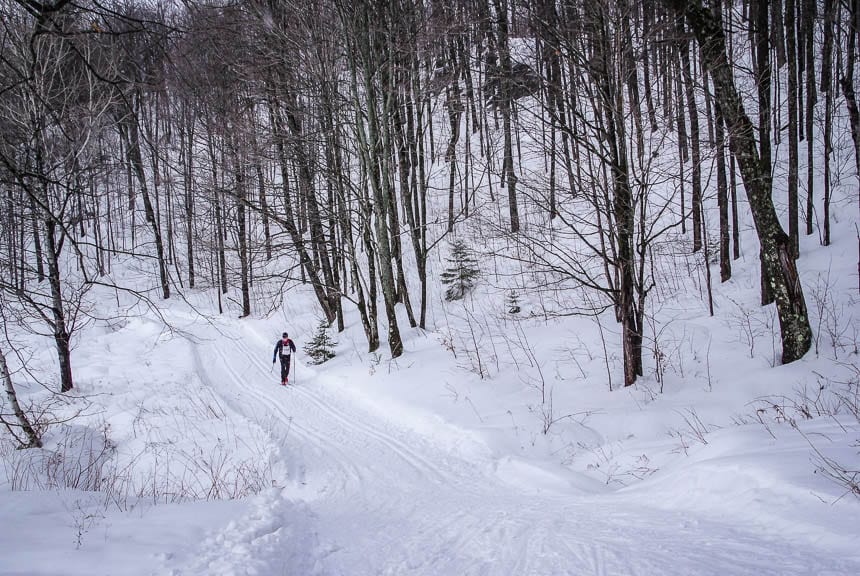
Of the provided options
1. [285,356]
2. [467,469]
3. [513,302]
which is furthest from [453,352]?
[285,356]

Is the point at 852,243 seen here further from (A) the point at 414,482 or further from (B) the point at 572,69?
(A) the point at 414,482

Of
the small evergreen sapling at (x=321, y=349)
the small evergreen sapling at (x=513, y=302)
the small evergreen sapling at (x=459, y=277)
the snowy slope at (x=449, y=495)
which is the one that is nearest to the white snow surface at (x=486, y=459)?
the snowy slope at (x=449, y=495)

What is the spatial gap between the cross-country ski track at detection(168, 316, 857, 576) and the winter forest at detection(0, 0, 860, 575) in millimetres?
31

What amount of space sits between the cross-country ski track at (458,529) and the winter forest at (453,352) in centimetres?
3

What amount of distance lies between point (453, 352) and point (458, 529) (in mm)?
6474

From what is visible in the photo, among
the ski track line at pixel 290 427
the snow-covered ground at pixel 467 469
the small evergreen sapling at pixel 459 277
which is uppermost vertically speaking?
the small evergreen sapling at pixel 459 277

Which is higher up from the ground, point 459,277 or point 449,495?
point 459,277

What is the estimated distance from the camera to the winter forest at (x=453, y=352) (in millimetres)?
3094

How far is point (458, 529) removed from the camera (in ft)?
13.0

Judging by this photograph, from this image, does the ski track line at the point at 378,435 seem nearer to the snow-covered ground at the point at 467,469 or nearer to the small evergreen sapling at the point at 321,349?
the snow-covered ground at the point at 467,469

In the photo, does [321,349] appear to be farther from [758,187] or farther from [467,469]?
[758,187]

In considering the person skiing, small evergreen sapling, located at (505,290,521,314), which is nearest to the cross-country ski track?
the person skiing

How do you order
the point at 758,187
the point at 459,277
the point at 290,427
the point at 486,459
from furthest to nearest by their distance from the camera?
the point at 459,277
the point at 290,427
the point at 758,187
the point at 486,459

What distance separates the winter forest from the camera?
3094 mm
